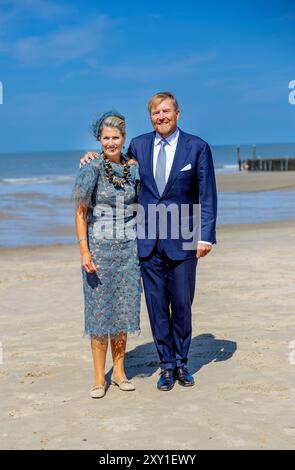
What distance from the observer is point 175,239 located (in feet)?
16.1

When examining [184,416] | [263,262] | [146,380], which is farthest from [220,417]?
[263,262]

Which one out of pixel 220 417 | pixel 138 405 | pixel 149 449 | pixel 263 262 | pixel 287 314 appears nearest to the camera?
pixel 149 449

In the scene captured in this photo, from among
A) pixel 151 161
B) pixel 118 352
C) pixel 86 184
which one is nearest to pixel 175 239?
pixel 151 161

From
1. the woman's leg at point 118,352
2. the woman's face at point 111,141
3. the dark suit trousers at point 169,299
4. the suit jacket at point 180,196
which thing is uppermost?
the woman's face at point 111,141

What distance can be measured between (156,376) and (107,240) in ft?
4.21

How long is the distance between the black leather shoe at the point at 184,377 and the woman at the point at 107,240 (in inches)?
14.9

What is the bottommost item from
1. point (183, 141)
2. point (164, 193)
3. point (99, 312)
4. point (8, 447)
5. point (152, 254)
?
point (8, 447)

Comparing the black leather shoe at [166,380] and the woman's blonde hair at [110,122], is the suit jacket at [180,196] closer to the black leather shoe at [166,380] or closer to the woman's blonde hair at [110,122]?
the woman's blonde hair at [110,122]

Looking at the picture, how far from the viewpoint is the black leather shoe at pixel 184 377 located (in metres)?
5.09

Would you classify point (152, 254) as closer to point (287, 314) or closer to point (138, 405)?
point (138, 405)

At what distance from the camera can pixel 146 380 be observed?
5297mm

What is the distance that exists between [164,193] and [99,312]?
39.4 inches

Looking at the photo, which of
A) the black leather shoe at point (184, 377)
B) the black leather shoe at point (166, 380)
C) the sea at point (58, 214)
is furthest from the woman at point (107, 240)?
the sea at point (58, 214)

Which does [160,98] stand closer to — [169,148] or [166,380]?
[169,148]
